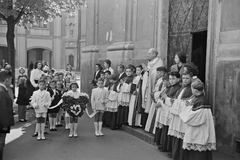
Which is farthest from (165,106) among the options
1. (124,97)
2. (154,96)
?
(124,97)

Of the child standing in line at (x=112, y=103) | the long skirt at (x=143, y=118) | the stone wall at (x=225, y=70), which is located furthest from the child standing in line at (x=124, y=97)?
the stone wall at (x=225, y=70)

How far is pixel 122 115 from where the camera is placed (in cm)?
791

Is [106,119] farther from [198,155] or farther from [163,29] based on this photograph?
[198,155]

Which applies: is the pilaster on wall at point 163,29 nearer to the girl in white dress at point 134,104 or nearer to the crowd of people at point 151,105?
the crowd of people at point 151,105

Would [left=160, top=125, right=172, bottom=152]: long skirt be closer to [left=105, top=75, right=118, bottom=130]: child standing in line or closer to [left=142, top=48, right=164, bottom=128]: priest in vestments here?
[left=142, top=48, right=164, bottom=128]: priest in vestments

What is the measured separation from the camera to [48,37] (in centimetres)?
3084

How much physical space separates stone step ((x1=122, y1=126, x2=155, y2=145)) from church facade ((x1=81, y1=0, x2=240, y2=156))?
157cm

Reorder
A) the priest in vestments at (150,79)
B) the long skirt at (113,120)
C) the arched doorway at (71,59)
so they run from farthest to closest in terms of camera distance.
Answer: the arched doorway at (71,59) < the long skirt at (113,120) < the priest in vestments at (150,79)

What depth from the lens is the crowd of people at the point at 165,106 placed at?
185 inches

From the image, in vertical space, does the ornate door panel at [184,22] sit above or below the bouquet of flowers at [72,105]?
above

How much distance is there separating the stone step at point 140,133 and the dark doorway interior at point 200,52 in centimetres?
214

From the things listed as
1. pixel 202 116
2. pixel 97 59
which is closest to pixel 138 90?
pixel 202 116

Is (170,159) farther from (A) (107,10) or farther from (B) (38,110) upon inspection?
(A) (107,10)

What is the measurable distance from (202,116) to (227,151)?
1.56 m
